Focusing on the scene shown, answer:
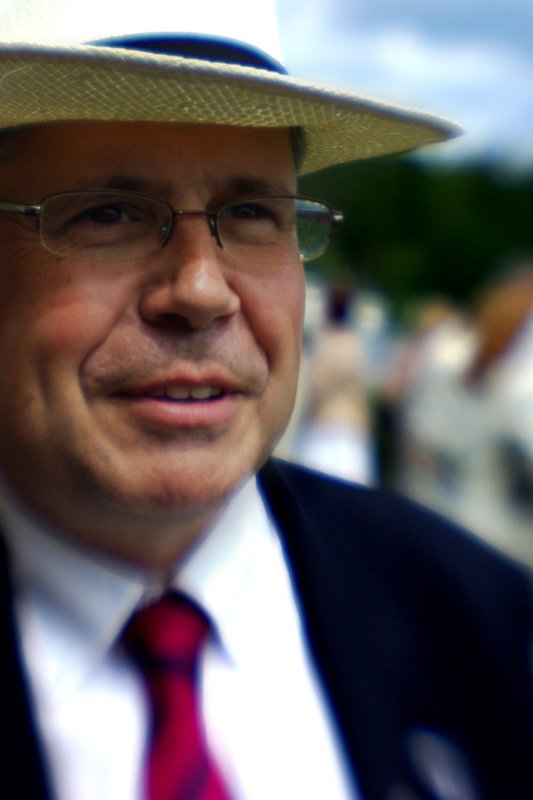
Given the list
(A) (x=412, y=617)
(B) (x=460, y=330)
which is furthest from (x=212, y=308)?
(B) (x=460, y=330)

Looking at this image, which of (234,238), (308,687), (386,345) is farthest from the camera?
(386,345)

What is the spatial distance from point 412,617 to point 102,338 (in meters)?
0.78

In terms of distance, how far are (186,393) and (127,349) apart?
114 millimetres

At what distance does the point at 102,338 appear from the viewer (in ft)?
4.85

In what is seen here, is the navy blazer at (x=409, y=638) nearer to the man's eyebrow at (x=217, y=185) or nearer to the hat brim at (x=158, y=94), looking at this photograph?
the man's eyebrow at (x=217, y=185)

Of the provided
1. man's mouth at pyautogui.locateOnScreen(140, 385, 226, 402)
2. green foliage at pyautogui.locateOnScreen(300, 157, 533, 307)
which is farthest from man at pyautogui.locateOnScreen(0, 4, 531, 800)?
green foliage at pyautogui.locateOnScreen(300, 157, 533, 307)

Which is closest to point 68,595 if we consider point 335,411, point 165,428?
point 165,428

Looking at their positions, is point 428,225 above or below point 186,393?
below

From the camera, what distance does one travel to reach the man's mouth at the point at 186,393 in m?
1.52

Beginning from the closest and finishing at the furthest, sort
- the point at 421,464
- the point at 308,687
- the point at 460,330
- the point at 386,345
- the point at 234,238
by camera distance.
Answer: the point at 234,238 → the point at 308,687 → the point at 421,464 → the point at 460,330 → the point at 386,345

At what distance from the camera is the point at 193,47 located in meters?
1.51

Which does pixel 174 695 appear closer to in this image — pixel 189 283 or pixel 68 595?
pixel 68 595

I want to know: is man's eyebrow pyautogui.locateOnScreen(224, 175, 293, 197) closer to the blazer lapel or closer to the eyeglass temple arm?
the eyeglass temple arm

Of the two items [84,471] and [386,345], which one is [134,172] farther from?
[386,345]
